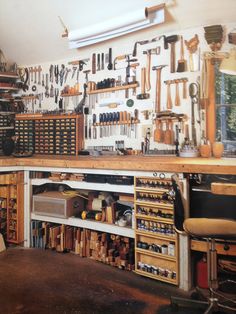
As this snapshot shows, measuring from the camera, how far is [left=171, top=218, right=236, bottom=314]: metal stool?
150 centimetres

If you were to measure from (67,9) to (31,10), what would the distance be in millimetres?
474

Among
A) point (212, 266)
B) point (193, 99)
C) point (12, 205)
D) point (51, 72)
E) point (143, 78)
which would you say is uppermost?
point (51, 72)

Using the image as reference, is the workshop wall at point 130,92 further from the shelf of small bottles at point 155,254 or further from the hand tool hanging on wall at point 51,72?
the shelf of small bottles at point 155,254

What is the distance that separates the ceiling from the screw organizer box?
92 centimetres

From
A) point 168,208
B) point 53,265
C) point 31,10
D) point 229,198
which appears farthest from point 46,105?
point 229,198

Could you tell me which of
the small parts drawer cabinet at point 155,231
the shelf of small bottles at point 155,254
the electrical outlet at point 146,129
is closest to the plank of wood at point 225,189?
the small parts drawer cabinet at point 155,231

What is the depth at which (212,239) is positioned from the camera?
1619 millimetres

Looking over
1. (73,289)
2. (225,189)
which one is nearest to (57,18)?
(225,189)

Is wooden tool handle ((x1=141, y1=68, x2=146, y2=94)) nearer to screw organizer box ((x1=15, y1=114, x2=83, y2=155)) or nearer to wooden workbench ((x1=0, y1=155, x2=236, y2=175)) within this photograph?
screw organizer box ((x1=15, y1=114, x2=83, y2=155))

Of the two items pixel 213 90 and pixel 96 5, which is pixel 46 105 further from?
pixel 213 90

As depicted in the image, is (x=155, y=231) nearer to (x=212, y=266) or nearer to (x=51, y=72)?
(x=212, y=266)

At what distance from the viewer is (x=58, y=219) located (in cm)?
271

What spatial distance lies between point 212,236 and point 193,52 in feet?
6.71

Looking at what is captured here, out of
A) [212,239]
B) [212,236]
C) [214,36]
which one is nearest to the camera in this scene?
[212,236]
